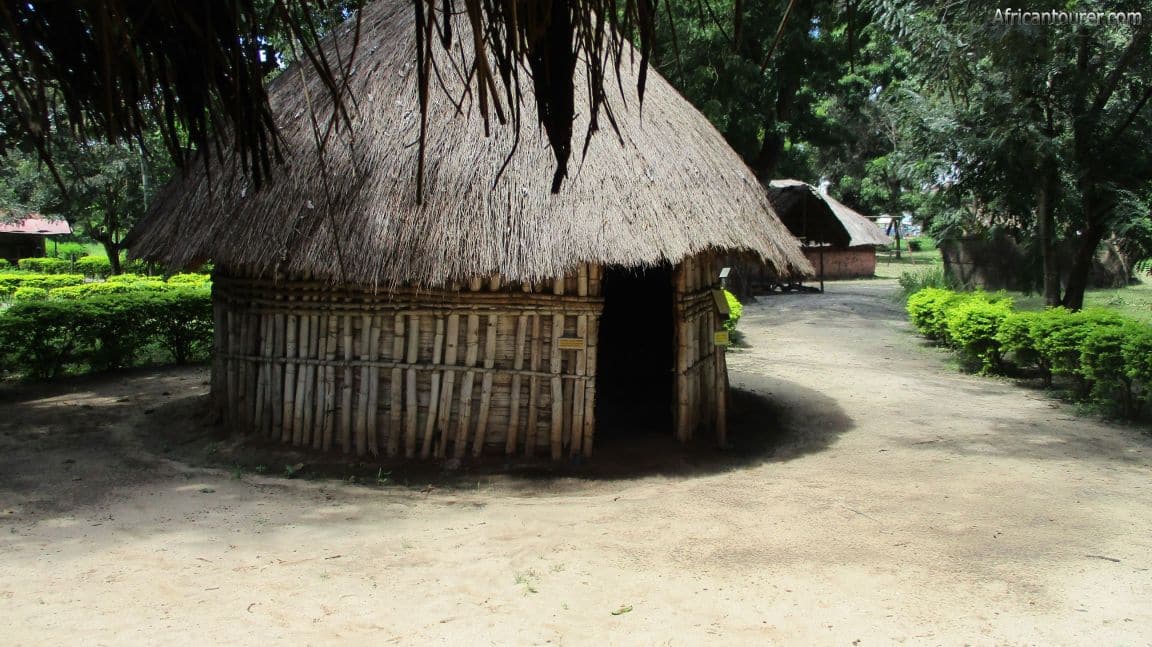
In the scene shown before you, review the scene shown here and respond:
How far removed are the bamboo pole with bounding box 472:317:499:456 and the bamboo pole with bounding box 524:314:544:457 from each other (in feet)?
1.12

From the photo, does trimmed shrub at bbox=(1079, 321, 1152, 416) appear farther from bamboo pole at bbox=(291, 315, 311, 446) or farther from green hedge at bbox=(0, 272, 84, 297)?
green hedge at bbox=(0, 272, 84, 297)

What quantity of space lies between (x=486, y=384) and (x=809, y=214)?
825 inches

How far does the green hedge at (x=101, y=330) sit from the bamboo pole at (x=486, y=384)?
6.73 m

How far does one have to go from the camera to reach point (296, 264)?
7000 millimetres

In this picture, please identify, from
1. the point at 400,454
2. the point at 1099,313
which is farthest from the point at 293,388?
the point at 1099,313

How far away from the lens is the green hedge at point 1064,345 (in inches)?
345

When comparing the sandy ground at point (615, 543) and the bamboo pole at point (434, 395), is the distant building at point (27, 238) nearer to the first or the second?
the sandy ground at point (615, 543)

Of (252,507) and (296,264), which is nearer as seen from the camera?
(252,507)

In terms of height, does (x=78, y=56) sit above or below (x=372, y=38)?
below

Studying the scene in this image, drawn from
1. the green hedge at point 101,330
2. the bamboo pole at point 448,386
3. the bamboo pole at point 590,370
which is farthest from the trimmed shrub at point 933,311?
the green hedge at point 101,330

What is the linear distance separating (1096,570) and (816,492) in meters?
2.11

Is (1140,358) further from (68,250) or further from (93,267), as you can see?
(68,250)

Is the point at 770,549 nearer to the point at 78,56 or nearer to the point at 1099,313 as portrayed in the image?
the point at 78,56

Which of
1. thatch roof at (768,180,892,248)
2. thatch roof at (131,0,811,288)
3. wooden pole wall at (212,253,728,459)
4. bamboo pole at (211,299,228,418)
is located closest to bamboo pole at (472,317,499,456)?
wooden pole wall at (212,253,728,459)
